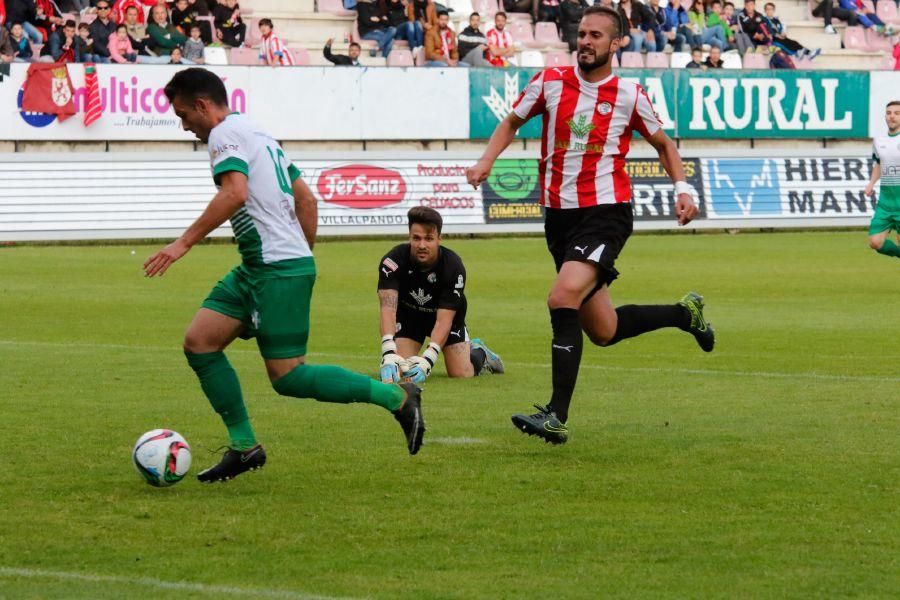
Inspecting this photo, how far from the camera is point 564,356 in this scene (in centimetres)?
819

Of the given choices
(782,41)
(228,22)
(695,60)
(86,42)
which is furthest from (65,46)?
(782,41)

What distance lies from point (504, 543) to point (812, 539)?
1.16 metres

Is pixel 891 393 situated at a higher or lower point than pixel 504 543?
lower

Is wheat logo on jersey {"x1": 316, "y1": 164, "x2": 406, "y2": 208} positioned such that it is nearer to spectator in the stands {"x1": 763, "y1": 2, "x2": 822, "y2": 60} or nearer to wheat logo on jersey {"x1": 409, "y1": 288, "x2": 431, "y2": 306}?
spectator in the stands {"x1": 763, "y1": 2, "x2": 822, "y2": 60}

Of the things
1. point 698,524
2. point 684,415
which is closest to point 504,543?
point 698,524

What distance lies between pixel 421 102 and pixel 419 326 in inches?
849

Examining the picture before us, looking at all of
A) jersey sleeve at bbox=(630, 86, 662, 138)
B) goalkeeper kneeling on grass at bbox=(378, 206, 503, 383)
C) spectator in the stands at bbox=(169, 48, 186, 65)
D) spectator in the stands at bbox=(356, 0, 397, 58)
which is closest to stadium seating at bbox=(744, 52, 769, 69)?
spectator in the stands at bbox=(356, 0, 397, 58)

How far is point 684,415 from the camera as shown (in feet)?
30.8

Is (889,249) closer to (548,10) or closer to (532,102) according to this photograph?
(532,102)

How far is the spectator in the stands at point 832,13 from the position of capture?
4022cm

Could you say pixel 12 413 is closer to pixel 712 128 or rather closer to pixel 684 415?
pixel 684 415

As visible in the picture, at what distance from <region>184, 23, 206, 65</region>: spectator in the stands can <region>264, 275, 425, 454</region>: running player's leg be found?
82.2 ft

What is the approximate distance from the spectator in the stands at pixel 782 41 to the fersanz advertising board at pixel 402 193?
19.8 feet

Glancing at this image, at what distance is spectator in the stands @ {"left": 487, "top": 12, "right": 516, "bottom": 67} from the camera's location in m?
34.7
